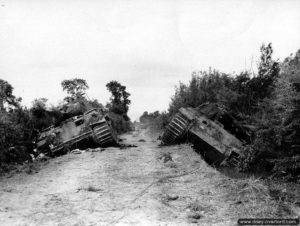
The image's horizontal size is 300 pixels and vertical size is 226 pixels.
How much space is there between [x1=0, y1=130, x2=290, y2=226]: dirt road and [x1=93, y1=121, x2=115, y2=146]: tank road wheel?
10.4ft

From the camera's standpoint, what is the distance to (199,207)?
18.7 feet

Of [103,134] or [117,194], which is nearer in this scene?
[117,194]

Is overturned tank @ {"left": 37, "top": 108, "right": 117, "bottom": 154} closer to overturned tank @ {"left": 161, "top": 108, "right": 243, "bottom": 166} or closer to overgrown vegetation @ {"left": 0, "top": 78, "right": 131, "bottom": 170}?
overgrown vegetation @ {"left": 0, "top": 78, "right": 131, "bottom": 170}

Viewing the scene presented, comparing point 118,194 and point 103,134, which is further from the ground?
point 103,134

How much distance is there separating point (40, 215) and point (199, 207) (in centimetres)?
265

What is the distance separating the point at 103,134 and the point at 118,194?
7237 millimetres

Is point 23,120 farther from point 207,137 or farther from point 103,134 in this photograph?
point 207,137

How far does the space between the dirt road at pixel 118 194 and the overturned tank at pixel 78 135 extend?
115 inches

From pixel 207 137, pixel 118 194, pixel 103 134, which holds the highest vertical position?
pixel 103 134

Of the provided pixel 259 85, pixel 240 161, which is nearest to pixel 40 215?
pixel 240 161

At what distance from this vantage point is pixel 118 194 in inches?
259

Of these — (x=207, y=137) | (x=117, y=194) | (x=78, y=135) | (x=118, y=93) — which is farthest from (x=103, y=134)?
(x=118, y=93)

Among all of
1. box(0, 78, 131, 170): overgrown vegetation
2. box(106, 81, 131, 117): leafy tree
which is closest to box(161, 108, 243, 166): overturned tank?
box(0, 78, 131, 170): overgrown vegetation

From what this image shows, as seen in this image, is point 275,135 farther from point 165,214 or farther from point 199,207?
point 165,214
